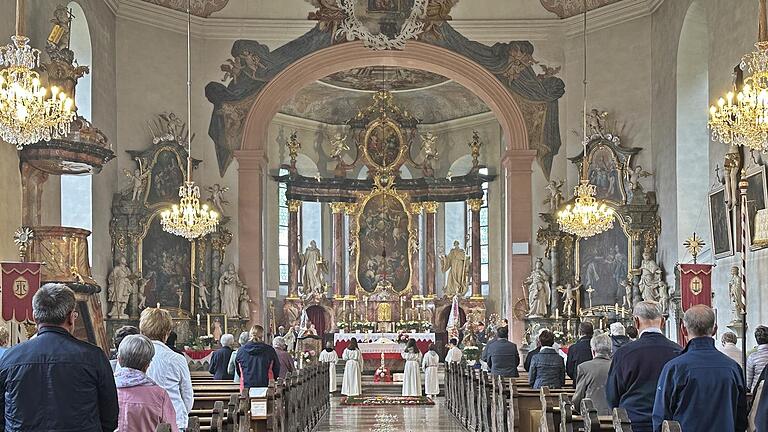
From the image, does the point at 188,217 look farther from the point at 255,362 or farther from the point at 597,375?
the point at 597,375

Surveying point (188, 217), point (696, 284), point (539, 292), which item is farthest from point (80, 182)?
point (696, 284)

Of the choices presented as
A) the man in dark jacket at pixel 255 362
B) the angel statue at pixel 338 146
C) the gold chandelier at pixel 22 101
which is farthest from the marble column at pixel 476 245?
the gold chandelier at pixel 22 101

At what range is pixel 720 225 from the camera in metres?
16.5

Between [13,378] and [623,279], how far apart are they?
17.9 m

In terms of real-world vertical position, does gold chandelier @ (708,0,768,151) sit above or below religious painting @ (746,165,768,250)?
above

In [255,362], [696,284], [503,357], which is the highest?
[696,284]

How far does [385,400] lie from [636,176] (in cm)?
676

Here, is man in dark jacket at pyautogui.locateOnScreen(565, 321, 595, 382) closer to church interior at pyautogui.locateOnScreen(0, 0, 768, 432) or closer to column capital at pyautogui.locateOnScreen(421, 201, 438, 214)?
church interior at pyautogui.locateOnScreen(0, 0, 768, 432)

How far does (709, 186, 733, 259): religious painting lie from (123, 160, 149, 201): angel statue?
36.4 ft

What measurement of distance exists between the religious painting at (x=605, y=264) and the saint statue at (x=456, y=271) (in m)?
8.17

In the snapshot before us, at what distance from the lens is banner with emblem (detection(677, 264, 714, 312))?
54.2 feet

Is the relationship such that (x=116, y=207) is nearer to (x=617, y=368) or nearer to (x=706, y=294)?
(x=706, y=294)

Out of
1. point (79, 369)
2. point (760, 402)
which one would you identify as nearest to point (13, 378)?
point (79, 369)

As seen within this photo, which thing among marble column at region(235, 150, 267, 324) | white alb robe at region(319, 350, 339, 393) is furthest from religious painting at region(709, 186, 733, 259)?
marble column at region(235, 150, 267, 324)
